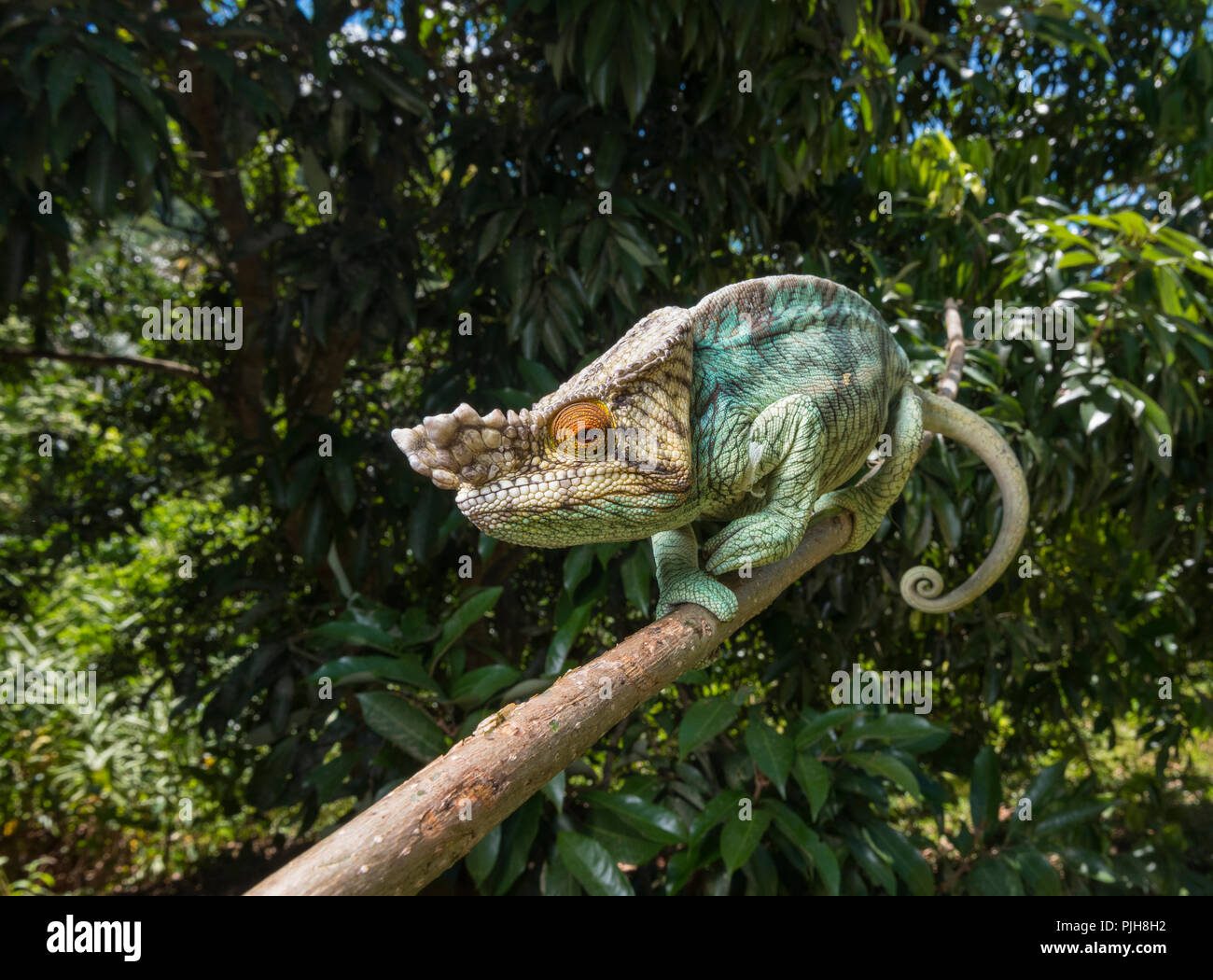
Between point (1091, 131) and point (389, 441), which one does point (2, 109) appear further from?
point (1091, 131)

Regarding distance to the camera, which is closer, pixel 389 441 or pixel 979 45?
pixel 389 441

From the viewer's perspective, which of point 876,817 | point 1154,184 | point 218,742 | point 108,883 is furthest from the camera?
point 108,883

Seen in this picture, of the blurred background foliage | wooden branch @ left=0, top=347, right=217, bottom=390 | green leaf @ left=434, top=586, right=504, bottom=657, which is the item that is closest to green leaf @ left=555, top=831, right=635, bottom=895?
the blurred background foliage

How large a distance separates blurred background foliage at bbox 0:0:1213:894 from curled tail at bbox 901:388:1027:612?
47 cm

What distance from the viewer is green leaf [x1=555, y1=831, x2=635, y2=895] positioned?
1.79 m

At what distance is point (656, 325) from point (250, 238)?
2001 millimetres

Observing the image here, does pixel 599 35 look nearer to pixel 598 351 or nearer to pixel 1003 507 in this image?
pixel 598 351

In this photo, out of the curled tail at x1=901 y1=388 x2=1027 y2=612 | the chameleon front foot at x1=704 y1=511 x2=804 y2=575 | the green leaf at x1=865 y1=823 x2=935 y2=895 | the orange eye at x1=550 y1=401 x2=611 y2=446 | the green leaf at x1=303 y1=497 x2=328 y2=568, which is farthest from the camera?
the green leaf at x1=303 y1=497 x2=328 y2=568

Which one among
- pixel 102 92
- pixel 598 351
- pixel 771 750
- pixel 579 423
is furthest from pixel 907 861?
pixel 102 92

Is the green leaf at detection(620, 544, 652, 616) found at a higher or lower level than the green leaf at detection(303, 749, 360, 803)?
higher

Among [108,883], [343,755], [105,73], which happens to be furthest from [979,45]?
[108,883]

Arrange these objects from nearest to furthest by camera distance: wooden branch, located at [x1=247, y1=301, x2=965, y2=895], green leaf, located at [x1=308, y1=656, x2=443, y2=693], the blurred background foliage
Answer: wooden branch, located at [x1=247, y1=301, x2=965, y2=895] < green leaf, located at [x1=308, y1=656, x2=443, y2=693] < the blurred background foliage

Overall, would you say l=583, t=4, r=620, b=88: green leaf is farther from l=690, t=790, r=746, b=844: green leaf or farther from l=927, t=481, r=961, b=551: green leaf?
l=690, t=790, r=746, b=844: green leaf

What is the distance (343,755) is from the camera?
2.19 meters
